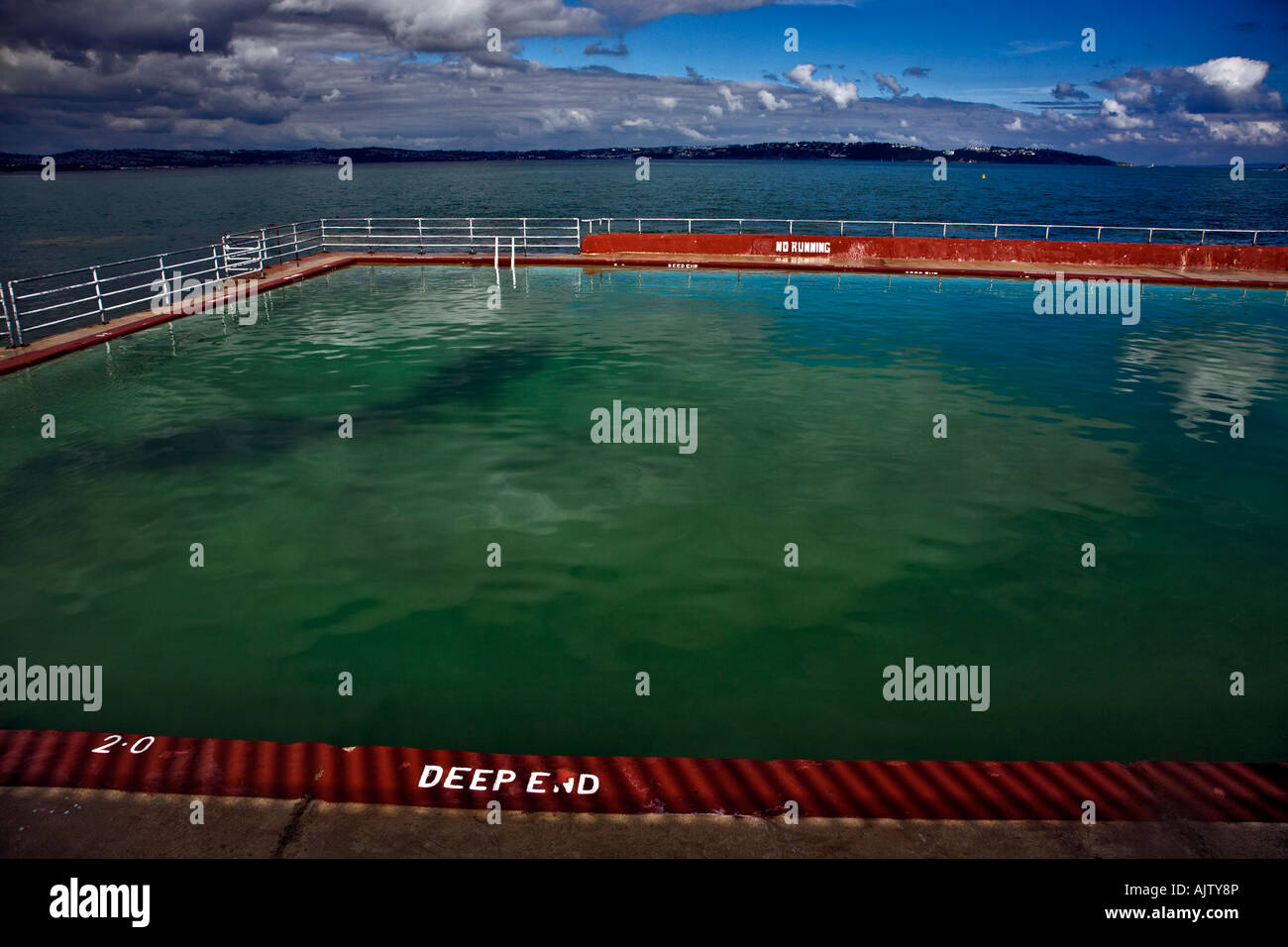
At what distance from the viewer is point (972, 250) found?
98.7 feet

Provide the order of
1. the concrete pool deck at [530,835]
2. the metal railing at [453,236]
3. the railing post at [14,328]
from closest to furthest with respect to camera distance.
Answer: the concrete pool deck at [530,835] → the railing post at [14,328] → the metal railing at [453,236]

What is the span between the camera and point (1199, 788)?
4512mm

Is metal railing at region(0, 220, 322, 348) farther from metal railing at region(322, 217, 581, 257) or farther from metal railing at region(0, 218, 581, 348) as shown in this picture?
metal railing at region(322, 217, 581, 257)

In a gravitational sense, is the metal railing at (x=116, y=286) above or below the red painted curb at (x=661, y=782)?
above

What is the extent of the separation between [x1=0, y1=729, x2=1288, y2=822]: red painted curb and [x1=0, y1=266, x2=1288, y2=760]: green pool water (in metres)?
1.00

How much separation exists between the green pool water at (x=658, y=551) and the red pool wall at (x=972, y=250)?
13732 millimetres

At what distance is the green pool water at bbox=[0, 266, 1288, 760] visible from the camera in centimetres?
612

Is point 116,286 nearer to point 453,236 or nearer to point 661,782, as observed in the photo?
point 453,236

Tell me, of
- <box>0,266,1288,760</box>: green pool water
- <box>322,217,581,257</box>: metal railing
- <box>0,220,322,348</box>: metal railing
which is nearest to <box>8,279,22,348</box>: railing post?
<box>0,220,322,348</box>: metal railing

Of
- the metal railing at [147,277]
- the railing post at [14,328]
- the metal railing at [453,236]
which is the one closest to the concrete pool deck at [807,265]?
the metal railing at [147,277]

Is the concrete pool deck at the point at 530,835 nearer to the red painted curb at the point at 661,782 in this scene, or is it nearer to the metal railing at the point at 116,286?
the red painted curb at the point at 661,782

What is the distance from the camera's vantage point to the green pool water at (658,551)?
612cm

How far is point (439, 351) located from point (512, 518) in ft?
30.1
